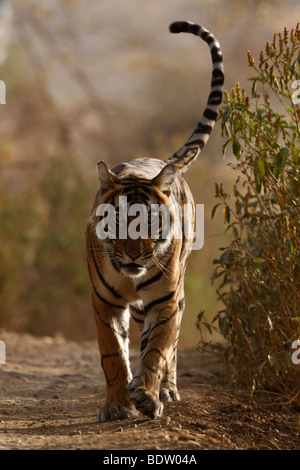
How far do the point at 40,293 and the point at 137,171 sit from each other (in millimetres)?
5435

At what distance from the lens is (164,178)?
14.6 ft

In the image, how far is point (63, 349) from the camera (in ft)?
26.5

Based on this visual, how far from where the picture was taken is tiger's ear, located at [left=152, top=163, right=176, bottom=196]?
4.42 meters

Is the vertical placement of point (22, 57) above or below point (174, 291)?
above

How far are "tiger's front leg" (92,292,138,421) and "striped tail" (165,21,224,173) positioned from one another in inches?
59.6

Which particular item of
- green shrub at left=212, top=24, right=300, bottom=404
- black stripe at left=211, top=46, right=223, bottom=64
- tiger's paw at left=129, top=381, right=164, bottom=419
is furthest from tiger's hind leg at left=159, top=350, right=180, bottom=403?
black stripe at left=211, top=46, right=223, bottom=64

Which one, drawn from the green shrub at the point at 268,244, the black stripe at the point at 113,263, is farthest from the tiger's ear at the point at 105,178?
the green shrub at the point at 268,244

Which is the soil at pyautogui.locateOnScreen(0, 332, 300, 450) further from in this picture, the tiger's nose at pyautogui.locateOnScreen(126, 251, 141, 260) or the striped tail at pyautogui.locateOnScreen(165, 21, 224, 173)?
the striped tail at pyautogui.locateOnScreen(165, 21, 224, 173)

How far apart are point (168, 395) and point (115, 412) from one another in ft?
2.63

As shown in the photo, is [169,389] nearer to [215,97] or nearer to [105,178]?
[105,178]

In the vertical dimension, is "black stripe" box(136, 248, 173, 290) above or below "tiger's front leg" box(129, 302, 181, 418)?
above
